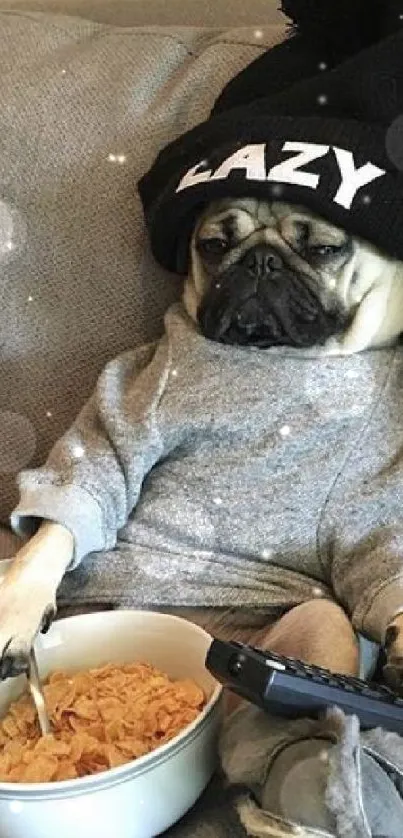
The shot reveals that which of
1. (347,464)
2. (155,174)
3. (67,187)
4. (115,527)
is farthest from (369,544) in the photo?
(67,187)

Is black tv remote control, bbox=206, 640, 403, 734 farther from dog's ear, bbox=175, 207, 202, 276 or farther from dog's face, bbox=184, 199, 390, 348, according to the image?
dog's ear, bbox=175, 207, 202, 276

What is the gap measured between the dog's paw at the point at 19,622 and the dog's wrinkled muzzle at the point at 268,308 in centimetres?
27

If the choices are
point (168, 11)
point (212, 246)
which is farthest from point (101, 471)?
point (168, 11)

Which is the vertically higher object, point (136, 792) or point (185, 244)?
point (185, 244)

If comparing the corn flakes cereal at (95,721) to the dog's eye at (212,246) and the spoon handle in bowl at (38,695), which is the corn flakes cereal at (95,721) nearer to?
the spoon handle in bowl at (38,695)

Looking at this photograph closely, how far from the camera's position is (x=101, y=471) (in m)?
1.13

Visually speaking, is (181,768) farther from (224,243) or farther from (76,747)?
(224,243)

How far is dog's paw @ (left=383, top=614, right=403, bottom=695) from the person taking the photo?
0.90m

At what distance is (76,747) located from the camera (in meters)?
0.90

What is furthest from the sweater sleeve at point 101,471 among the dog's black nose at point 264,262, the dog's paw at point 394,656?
the dog's paw at point 394,656

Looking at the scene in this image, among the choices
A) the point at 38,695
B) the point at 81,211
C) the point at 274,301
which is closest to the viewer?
the point at 38,695

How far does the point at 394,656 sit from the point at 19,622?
29 cm

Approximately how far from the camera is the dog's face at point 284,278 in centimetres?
A: 108

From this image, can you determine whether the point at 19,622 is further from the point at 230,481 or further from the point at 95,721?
the point at 230,481
